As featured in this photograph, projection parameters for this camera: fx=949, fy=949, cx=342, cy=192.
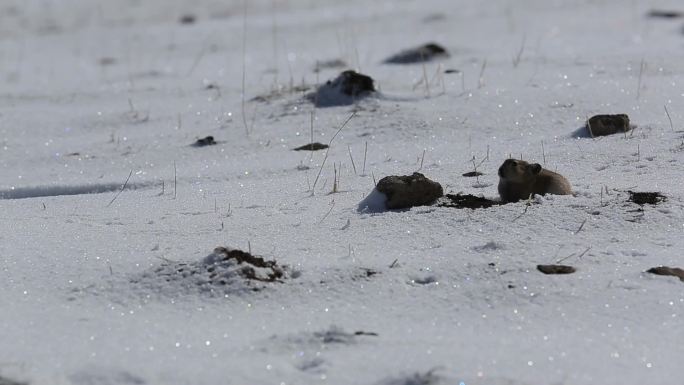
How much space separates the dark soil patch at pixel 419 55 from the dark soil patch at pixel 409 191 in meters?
3.40

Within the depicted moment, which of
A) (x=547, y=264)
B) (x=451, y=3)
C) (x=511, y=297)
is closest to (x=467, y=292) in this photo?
(x=511, y=297)

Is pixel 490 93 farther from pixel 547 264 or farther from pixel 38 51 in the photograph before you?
pixel 38 51

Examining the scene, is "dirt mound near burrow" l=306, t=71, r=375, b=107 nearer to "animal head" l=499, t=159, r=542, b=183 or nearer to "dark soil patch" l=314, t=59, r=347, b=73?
"dark soil patch" l=314, t=59, r=347, b=73

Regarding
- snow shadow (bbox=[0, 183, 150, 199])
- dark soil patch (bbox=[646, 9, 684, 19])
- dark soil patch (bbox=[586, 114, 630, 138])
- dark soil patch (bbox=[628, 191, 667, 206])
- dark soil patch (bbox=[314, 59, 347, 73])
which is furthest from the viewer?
dark soil patch (bbox=[646, 9, 684, 19])

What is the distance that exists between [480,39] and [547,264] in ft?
18.3

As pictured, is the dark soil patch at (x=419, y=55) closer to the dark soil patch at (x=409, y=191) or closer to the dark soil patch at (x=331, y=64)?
the dark soil patch at (x=331, y=64)

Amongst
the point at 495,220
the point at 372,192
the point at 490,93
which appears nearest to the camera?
the point at 495,220

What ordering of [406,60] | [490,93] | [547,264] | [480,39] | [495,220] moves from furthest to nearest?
[480,39], [406,60], [490,93], [495,220], [547,264]

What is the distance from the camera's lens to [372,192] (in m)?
4.07

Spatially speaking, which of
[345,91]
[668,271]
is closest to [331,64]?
[345,91]

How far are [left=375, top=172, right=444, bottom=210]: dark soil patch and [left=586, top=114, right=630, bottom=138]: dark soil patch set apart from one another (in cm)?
137

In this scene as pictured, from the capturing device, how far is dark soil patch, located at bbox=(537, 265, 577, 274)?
329 centimetres

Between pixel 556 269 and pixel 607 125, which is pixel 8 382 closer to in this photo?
pixel 556 269

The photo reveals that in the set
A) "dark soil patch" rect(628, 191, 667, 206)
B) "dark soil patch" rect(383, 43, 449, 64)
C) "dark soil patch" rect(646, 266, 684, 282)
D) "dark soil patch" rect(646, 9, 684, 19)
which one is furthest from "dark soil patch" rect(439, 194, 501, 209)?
"dark soil patch" rect(646, 9, 684, 19)
